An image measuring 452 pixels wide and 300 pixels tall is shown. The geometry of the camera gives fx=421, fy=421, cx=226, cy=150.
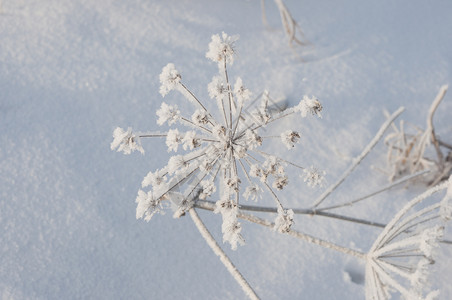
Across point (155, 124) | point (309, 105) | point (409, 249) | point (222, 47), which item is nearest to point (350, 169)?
point (409, 249)

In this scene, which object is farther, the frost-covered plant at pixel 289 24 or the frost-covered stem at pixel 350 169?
the frost-covered plant at pixel 289 24

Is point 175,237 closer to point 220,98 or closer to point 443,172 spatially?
point 220,98

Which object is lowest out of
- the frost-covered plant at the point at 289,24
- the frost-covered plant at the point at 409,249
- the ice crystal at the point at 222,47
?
the frost-covered plant at the point at 409,249

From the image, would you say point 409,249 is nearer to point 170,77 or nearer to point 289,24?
point 170,77

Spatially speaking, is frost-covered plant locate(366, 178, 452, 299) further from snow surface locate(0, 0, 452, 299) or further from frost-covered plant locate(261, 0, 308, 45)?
frost-covered plant locate(261, 0, 308, 45)

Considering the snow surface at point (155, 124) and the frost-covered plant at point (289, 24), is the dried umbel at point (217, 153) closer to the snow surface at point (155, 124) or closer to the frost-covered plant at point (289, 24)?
the snow surface at point (155, 124)

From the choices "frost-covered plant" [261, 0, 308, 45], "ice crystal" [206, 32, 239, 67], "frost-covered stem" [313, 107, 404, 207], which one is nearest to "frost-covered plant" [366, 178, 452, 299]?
"frost-covered stem" [313, 107, 404, 207]

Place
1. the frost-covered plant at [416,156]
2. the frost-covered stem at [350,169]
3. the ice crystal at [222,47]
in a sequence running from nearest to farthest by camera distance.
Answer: the ice crystal at [222,47] → the frost-covered stem at [350,169] → the frost-covered plant at [416,156]

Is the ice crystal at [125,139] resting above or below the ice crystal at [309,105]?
above

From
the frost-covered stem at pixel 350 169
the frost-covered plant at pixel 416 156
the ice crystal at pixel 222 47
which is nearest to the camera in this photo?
the ice crystal at pixel 222 47

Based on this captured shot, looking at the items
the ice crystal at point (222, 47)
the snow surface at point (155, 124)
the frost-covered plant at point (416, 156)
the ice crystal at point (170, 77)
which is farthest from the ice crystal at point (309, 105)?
the frost-covered plant at point (416, 156)
